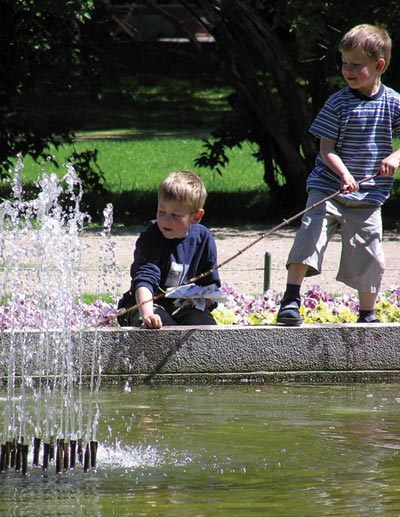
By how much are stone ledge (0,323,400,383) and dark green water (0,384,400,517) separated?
3.4 inches

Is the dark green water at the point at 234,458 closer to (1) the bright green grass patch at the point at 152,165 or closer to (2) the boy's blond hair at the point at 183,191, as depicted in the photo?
(2) the boy's blond hair at the point at 183,191

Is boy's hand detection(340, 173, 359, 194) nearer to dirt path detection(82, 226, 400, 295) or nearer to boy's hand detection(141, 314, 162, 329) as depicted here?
boy's hand detection(141, 314, 162, 329)

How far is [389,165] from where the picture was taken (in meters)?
5.34

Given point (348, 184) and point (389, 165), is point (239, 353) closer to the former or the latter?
point (348, 184)

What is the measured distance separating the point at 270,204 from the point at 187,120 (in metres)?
16.4

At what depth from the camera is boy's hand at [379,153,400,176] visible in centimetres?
534

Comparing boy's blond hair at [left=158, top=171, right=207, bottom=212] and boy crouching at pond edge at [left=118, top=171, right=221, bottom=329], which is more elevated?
boy's blond hair at [left=158, top=171, right=207, bottom=212]

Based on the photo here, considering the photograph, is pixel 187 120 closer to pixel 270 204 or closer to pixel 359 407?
pixel 270 204

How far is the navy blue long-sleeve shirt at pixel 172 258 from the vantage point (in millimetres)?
5232

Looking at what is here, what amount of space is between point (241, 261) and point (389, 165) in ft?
13.8

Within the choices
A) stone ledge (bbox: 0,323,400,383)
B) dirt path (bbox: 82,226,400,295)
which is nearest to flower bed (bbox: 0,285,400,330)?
stone ledge (bbox: 0,323,400,383)

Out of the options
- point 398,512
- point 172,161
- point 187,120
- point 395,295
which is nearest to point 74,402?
point 398,512

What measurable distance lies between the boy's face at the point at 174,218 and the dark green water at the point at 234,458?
725 millimetres

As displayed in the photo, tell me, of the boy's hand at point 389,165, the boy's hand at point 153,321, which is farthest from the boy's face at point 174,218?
the boy's hand at point 389,165
